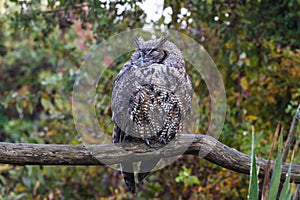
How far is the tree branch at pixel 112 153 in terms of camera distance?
1749 mm

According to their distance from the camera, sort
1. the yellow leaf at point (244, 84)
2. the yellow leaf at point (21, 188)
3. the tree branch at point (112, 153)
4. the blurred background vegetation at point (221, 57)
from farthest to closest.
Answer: the yellow leaf at point (21, 188)
the yellow leaf at point (244, 84)
the blurred background vegetation at point (221, 57)
the tree branch at point (112, 153)

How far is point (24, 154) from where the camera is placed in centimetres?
175

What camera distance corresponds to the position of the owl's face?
6.91ft

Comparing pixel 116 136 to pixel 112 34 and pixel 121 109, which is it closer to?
pixel 121 109

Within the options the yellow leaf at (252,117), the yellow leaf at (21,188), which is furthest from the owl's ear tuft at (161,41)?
the yellow leaf at (21,188)

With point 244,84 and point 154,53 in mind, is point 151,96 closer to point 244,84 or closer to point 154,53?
point 154,53

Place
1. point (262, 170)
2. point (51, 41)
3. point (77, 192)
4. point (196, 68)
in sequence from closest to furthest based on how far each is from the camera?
point (262, 170) → point (196, 68) → point (51, 41) → point (77, 192)

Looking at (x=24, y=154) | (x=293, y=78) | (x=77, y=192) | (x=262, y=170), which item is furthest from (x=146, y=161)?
(x=77, y=192)

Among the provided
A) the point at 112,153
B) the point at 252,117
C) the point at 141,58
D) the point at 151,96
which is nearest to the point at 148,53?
the point at 141,58

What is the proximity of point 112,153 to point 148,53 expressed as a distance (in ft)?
1.44

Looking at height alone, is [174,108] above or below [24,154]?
above

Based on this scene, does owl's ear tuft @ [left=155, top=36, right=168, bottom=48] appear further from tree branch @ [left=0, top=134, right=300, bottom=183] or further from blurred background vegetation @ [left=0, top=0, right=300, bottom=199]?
blurred background vegetation @ [left=0, top=0, right=300, bottom=199]

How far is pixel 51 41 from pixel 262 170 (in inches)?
79.7

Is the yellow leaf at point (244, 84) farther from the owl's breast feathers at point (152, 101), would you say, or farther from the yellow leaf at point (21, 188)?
the yellow leaf at point (21, 188)
